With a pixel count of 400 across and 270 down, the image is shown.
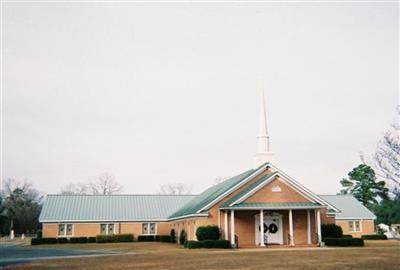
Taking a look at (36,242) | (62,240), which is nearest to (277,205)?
(62,240)

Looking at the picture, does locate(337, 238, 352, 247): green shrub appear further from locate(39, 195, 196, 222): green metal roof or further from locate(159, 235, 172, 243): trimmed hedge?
locate(39, 195, 196, 222): green metal roof

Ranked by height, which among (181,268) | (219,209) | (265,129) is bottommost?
(181,268)

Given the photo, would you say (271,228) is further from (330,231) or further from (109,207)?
(109,207)

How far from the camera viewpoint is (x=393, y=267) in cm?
1984

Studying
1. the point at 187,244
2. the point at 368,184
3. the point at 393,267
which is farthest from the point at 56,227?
the point at 368,184

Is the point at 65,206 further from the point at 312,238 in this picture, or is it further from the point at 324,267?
the point at 324,267

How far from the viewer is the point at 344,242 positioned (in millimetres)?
39500

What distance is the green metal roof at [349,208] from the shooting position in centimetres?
6091

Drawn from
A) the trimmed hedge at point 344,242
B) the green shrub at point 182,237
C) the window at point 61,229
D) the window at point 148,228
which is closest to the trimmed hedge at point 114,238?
the window at point 148,228

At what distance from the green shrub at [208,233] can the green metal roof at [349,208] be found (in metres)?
24.1

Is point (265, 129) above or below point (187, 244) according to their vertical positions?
above

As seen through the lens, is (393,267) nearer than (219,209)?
Yes

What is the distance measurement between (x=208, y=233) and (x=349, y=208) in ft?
93.6

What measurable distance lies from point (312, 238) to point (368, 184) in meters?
46.3
